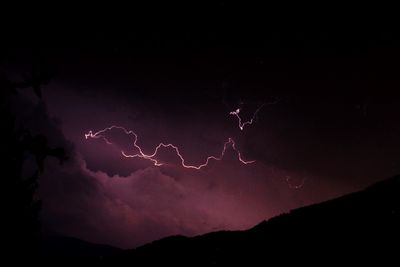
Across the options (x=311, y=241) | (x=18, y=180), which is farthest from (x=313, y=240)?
(x=18, y=180)

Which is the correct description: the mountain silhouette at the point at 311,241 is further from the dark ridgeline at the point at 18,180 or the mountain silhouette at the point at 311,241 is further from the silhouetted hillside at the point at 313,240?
the dark ridgeline at the point at 18,180

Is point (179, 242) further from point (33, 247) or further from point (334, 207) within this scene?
point (33, 247)

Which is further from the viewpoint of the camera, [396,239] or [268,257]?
[268,257]

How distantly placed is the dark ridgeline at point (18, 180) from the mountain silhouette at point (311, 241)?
860 centimetres

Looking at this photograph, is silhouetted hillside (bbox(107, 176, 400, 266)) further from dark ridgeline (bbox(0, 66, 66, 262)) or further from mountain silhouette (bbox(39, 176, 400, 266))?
dark ridgeline (bbox(0, 66, 66, 262))

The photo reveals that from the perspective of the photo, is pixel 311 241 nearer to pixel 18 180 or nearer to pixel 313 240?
pixel 313 240

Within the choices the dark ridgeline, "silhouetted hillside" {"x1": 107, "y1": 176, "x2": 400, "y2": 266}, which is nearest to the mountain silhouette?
"silhouetted hillside" {"x1": 107, "y1": 176, "x2": 400, "y2": 266}

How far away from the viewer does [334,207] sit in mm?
20188

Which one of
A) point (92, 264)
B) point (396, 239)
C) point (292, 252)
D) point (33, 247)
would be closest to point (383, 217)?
point (396, 239)

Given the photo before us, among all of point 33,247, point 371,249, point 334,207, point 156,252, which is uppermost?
point 334,207

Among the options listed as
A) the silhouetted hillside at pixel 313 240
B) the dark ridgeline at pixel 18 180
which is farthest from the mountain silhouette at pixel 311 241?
the dark ridgeline at pixel 18 180

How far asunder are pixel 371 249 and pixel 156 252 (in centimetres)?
1354

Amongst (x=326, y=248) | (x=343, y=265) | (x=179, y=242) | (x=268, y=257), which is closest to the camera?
(x=343, y=265)

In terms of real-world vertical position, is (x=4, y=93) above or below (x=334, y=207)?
below
